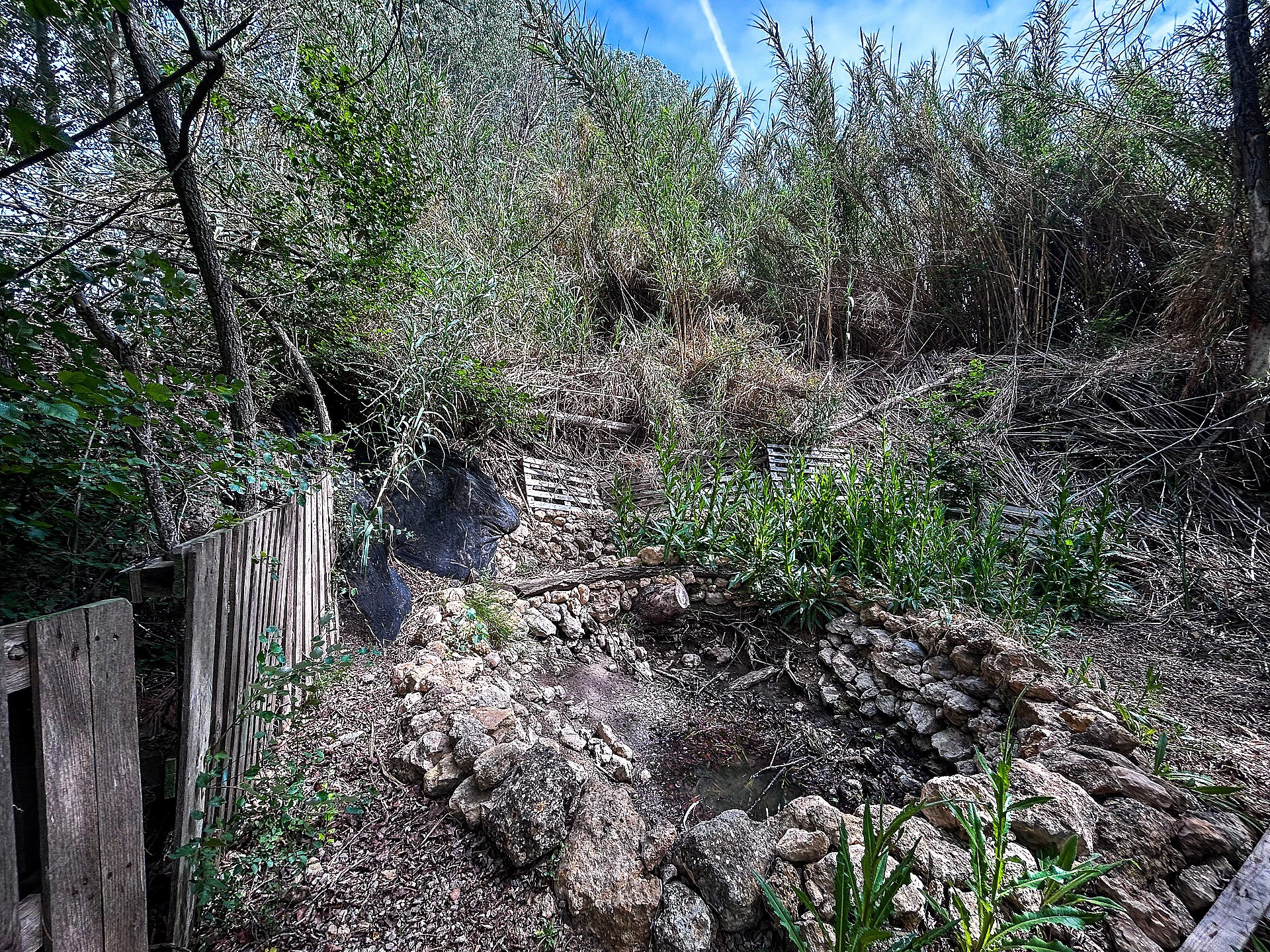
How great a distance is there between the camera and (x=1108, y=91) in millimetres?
4180

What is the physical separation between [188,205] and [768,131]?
6460 mm

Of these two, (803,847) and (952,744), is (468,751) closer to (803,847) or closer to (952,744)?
(803,847)

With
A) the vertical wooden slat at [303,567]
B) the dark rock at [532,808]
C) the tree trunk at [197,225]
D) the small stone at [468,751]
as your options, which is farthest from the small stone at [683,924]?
the tree trunk at [197,225]

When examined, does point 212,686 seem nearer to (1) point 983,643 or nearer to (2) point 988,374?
(1) point 983,643

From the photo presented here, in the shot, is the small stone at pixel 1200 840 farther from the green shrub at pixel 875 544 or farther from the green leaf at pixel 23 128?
the green leaf at pixel 23 128

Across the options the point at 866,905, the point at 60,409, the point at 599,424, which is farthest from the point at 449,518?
the point at 866,905

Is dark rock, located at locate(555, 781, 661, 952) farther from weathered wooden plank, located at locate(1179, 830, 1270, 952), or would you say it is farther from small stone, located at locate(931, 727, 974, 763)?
small stone, located at locate(931, 727, 974, 763)

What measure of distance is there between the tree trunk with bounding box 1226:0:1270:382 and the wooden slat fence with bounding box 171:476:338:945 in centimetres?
504

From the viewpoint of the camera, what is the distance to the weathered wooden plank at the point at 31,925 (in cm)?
92

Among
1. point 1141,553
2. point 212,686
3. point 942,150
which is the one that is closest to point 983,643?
point 1141,553

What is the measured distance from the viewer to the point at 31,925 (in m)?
0.93

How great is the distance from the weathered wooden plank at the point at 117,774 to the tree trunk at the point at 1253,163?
5165mm

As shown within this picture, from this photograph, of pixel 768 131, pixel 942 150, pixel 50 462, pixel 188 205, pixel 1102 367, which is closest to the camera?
pixel 50 462

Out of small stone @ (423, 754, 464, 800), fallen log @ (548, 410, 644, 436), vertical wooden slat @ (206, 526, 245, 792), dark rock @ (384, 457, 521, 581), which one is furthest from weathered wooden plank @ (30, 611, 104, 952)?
fallen log @ (548, 410, 644, 436)
